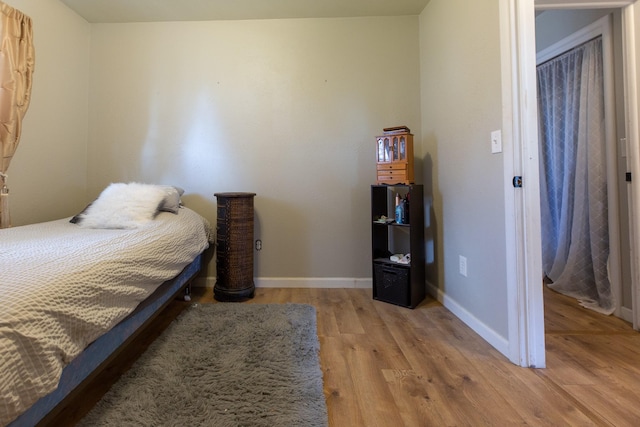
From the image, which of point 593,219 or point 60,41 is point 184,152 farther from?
point 593,219

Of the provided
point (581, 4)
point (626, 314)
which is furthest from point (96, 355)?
point (581, 4)

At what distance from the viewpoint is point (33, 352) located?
65 cm

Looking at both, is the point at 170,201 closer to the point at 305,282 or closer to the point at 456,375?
the point at 305,282

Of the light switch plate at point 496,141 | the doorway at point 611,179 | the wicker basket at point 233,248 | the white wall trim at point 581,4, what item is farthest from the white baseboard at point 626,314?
the wicker basket at point 233,248

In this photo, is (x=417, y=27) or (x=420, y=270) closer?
(x=420, y=270)

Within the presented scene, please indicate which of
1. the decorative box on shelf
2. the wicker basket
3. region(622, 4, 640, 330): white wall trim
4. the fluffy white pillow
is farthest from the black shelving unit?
the fluffy white pillow

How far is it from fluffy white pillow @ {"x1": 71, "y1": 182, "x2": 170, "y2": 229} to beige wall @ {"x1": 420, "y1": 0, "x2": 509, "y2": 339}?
2.10 metres

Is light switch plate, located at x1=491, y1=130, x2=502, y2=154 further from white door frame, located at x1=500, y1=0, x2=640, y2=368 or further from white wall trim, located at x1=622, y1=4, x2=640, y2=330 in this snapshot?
white wall trim, located at x1=622, y1=4, x2=640, y2=330

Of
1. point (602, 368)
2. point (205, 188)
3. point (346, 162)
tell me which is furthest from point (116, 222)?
point (602, 368)

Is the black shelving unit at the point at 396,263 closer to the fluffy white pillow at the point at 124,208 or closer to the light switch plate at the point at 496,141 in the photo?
the light switch plate at the point at 496,141

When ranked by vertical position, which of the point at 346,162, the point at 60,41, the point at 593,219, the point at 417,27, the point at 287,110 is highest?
the point at 417,27

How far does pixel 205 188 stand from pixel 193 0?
Result: 5.10 feet

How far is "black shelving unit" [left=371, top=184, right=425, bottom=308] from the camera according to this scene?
1.98m

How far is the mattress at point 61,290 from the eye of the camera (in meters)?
0.63
